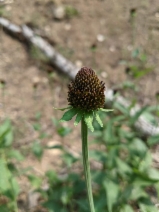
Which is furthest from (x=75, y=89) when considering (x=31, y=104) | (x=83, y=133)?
(x=31, y=104)

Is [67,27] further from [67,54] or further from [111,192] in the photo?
[111,192]

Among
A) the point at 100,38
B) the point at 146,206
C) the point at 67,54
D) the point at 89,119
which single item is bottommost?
the point at 146,206

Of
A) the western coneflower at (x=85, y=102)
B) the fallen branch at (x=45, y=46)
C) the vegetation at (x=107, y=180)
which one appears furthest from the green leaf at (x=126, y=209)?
the fallen branch at (x=45, y=46)

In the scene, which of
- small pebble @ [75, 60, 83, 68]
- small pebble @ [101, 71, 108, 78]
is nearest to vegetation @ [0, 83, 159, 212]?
small pebble @ [101, 71, 108, 78]

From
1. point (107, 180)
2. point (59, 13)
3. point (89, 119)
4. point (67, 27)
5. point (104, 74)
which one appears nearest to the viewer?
point (89, 119)

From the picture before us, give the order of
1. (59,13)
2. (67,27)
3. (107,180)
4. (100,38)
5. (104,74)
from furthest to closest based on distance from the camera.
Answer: (59,13) < (67,27) < (100,38) < (104,74) < (107,180)

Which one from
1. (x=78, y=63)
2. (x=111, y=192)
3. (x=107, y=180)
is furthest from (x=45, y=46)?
(x=111, y=192)

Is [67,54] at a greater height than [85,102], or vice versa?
[85,102]
